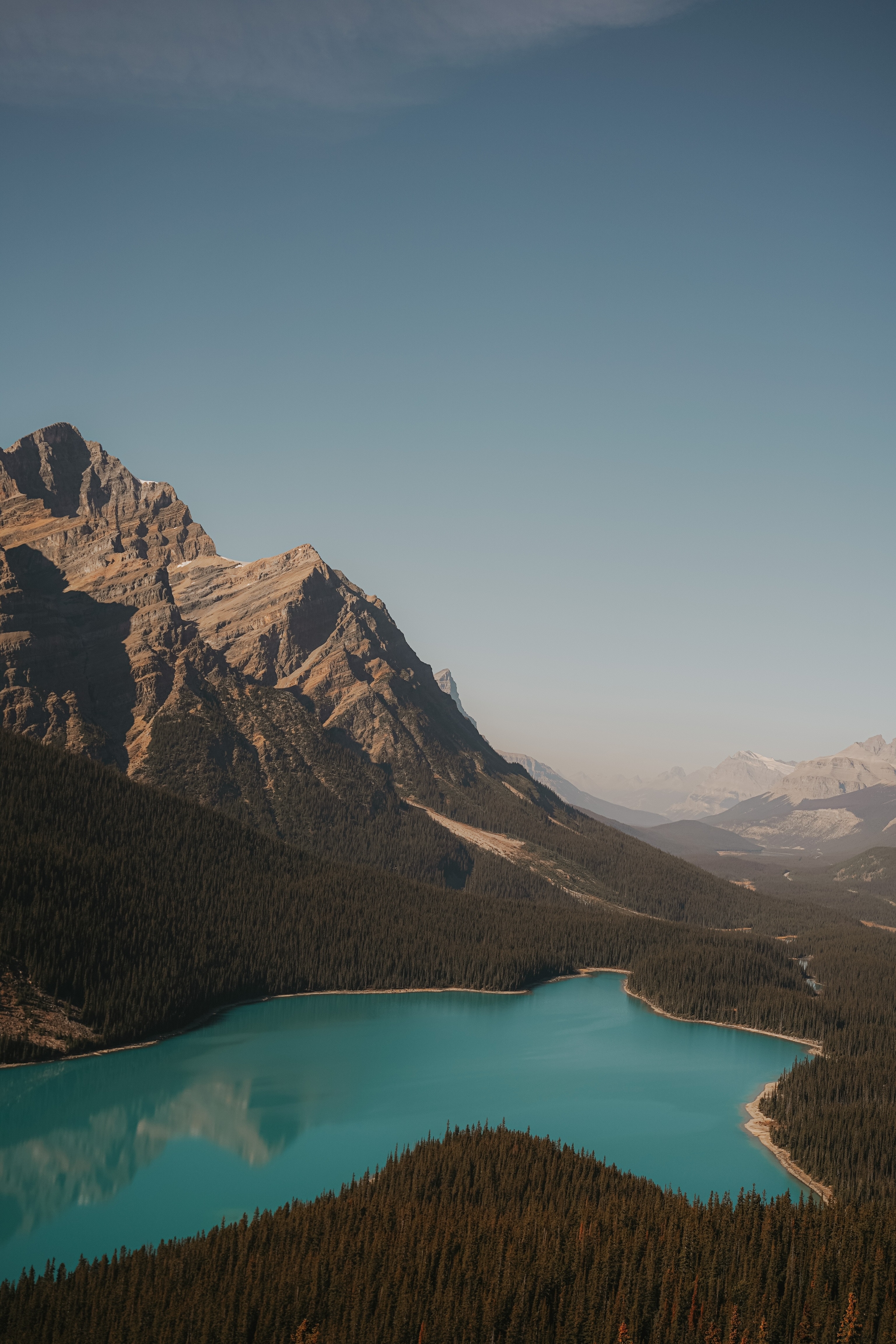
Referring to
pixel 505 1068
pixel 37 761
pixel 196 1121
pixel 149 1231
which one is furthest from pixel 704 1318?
pixel 37 761

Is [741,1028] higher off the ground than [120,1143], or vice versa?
[741,1028]

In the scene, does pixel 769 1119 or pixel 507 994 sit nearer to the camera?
pixel 769 1119

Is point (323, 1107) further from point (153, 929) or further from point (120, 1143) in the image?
point (153, 929)

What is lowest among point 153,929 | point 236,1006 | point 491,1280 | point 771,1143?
point 236,1006

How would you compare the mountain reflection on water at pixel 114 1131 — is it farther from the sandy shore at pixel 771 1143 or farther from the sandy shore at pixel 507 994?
the sandy shore at pixel 771 1143

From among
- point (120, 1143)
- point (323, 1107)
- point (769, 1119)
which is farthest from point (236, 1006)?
point (769, 1119)

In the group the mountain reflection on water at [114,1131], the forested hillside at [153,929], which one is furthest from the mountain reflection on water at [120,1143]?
the forested hillside at [153,929]

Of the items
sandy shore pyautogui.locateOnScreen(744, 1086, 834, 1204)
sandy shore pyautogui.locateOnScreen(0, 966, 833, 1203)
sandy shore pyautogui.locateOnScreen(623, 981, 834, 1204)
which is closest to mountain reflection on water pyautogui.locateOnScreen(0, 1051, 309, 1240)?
sandy shore pyautogui.locateOnScreen(0, 966, 833, 1203)
